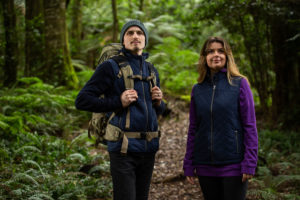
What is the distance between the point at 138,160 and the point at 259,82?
22.9 feet

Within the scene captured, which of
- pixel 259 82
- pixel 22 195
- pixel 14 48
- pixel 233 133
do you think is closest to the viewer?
pixel 233 133

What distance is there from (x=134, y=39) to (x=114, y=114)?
755 millimetres

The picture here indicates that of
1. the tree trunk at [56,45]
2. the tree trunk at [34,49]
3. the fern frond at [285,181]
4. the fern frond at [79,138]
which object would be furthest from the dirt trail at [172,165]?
the tree trunk at [34,49]

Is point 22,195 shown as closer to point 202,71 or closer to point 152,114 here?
point 152,114

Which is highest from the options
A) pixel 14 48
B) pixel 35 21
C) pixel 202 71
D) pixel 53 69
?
pixel 35 21

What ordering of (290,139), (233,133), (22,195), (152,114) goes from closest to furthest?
1. (233,133)
2. (152,114)
3. (22,195)
4. (290,139)

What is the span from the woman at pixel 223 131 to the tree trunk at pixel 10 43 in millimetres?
6669

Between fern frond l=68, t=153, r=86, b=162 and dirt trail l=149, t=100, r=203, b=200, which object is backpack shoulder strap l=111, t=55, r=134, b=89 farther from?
fern frond l=68, t=153, r=86, b=162

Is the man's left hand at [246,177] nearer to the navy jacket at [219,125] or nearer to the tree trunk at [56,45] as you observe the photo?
the navy jacket at [219,125]

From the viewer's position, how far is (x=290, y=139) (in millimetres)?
7574

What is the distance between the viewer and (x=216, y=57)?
2.88 m

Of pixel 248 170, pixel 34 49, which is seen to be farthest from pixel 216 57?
pixel 34 49

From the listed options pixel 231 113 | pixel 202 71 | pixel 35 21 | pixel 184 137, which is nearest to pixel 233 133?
pixel 231 113

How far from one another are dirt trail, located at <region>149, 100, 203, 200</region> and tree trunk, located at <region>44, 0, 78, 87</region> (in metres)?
3.24
